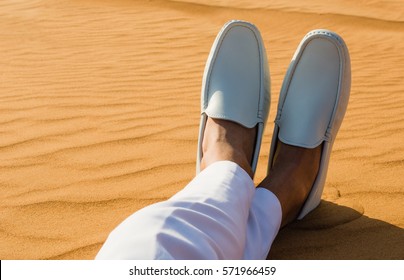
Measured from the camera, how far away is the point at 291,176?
1968 millimetres

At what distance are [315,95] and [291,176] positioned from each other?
19.9 inches

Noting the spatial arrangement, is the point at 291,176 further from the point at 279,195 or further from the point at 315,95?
the point at 315,95

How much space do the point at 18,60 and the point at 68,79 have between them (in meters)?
0.83

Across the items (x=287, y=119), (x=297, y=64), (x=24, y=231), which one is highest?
(x=297, y=64)

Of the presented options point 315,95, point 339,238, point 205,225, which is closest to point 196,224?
point 205,225

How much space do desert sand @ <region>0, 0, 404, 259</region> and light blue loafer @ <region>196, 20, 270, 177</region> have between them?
0.25 m

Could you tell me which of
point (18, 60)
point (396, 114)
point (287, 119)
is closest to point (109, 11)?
point (18, 60)

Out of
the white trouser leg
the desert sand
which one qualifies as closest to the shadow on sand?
the desert sand

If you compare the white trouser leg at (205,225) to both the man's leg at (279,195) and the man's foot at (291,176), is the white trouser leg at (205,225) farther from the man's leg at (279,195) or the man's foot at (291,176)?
the man's foot at (291,176)

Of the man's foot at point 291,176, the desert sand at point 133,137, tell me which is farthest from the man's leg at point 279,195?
the desert sand at point 133,137

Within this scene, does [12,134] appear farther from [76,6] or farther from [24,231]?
[76,6]

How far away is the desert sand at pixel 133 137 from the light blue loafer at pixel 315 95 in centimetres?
21

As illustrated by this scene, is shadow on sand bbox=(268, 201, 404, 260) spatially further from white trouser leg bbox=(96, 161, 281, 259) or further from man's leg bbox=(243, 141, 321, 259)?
white trouser leg bbox=(96, 161, 281, 259)
